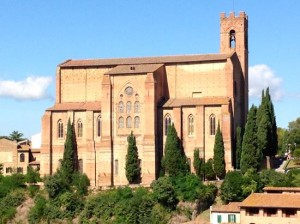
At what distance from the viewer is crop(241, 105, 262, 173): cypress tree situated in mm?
58031

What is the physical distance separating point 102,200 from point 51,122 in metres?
12.4

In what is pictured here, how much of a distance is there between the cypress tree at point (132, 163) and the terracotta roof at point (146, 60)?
26.4 ft

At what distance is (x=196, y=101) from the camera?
62000 mm

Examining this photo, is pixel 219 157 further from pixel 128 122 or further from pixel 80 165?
pixel 80 165

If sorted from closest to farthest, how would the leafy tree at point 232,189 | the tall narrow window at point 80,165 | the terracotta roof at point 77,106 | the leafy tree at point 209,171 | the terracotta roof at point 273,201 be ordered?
1. the terracotta roof at point 273,201
2. the leafy tree at point 232,189
3. the leafy tree at point 209,171
4. the tall narrow window at point 80,165
5. the terracotta roof at point 77,106

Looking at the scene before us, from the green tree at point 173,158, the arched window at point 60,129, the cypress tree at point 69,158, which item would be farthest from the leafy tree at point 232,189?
the arched window at point 60,129

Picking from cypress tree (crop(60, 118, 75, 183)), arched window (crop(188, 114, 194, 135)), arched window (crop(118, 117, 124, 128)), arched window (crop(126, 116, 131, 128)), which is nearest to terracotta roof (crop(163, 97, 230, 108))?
arched window (crop(188, 114, 194, 135))

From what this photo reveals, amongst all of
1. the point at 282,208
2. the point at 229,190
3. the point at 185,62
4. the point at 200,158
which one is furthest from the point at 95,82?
the point at 282,208

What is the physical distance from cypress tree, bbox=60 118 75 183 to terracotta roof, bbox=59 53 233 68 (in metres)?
6.60

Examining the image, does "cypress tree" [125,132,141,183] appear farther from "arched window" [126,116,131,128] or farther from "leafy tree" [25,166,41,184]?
"leafy tree" [25,166,41,184]

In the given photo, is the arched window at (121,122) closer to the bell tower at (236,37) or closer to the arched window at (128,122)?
the arched window at (128,122)

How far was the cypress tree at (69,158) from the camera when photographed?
62.0 metres

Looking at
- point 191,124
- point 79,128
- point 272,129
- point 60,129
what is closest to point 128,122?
point 79,128

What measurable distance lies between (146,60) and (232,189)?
16.9 metres
